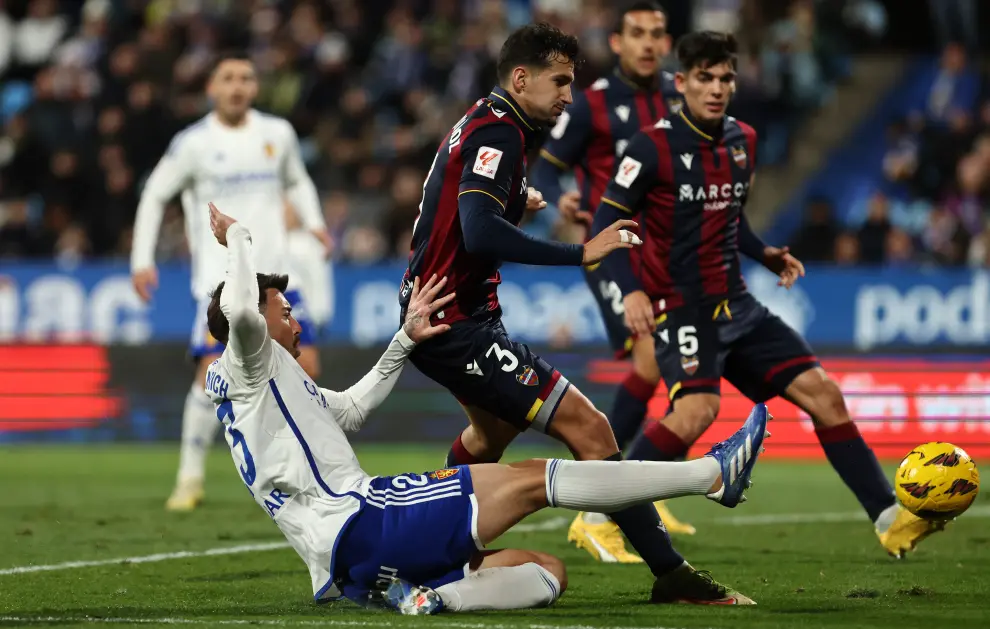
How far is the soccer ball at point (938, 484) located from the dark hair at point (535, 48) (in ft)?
8.04

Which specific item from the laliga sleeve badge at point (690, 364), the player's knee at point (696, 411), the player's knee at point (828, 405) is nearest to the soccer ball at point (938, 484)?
the player's knee at point (828, 405)

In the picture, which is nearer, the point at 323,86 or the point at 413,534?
the point at 413,534

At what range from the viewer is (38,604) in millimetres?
6270

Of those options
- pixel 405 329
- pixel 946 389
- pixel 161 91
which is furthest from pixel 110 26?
pixel 405 329

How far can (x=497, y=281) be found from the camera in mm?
6520

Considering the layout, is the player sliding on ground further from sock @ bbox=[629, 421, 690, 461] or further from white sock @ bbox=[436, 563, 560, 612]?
sock @ bbox=[629, 421, 690, 461]

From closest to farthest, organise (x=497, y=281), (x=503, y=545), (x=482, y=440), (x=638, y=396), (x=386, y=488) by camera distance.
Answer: (x=386, y=488) < (x=497, y=281) < (x=482, y=440) < (x=503, y=545) < (x=638, y=396)

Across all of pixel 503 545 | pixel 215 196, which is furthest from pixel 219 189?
pixel 503 545

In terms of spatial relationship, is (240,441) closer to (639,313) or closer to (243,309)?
(243,309)

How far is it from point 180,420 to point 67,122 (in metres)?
5.60

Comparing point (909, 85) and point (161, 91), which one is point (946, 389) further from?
point (161, 91)

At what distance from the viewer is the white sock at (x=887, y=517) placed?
25.1ft

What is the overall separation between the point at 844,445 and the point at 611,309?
6.34ft

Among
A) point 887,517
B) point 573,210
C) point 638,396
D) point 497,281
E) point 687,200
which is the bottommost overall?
point 887,517
